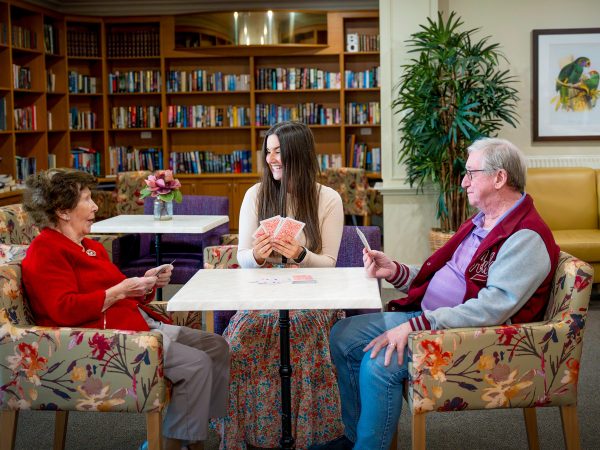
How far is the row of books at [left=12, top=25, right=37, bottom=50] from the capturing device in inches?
319

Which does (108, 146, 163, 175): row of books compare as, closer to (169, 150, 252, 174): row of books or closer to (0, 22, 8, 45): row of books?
(169, 150, 252, 174): row of books

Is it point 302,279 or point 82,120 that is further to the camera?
point 82,120

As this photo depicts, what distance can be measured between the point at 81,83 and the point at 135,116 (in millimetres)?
701

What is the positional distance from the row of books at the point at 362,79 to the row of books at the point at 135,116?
7.23 feet

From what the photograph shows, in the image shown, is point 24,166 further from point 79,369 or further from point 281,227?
point 79,369

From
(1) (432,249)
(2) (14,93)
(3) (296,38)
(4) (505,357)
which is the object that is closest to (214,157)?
(3) (296,38)

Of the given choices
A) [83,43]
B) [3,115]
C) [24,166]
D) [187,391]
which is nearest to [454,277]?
[187,391]

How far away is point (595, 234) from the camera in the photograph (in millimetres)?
6207

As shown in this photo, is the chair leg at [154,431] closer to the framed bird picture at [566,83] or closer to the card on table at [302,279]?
the card on table at [302,279]

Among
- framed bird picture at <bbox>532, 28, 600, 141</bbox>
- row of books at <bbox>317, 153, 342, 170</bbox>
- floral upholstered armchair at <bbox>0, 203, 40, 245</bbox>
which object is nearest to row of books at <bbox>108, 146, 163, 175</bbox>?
row of books at <bbox>317, 153, 342, 170</bbox>

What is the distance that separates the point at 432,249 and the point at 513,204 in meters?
3.61

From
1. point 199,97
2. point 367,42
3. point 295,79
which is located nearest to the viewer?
point 367,42

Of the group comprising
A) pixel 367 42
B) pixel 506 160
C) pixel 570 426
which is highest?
pixel 367 42

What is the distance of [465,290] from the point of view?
293 centimetres
